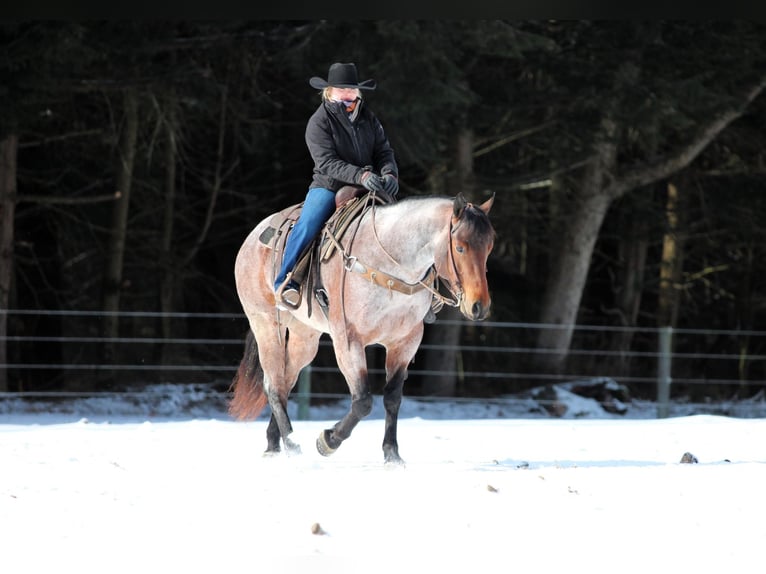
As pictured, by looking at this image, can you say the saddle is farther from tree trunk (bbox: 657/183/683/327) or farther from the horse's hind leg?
tree trunk (bbox: 657/183/683/327)

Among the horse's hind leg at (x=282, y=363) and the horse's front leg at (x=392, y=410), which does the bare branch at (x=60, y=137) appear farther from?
the horse's front leg at (x=392, y=410)

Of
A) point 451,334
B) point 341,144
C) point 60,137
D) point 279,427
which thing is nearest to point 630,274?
point 451,334

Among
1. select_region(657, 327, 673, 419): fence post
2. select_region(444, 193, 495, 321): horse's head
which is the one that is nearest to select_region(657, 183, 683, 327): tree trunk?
select_region(657, 327, 673, 419): fence post

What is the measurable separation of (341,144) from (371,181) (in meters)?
0.52

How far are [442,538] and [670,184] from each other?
16832 millimetres

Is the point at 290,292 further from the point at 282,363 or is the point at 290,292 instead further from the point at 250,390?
the point at 250,390

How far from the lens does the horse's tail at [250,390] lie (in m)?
8.48

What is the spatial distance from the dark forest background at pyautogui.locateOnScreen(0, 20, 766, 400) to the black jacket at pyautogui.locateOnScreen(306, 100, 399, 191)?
7.06 m

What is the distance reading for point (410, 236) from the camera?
23.0ft

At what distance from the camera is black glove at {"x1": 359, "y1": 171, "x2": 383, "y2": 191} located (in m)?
7.11

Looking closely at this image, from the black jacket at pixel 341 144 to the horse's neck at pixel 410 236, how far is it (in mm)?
417

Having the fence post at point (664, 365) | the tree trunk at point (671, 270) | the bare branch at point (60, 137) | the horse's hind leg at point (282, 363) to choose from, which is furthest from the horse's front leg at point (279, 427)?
the tree trunk at point (671, 270)

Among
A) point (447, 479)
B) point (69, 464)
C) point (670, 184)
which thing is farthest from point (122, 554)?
point (670, 184)

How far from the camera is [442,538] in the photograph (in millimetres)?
5293
